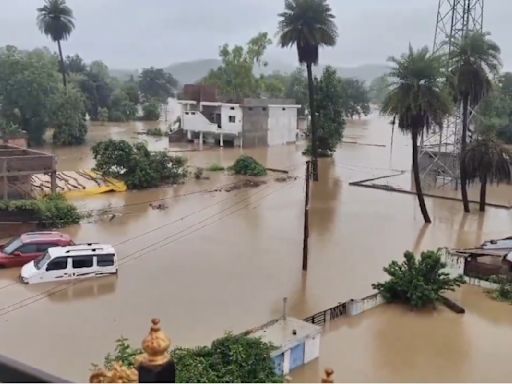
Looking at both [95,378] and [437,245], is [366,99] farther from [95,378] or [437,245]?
[95,378]

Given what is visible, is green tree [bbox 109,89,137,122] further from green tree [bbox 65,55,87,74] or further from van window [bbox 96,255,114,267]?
van window [bbox 96,255,114,267]

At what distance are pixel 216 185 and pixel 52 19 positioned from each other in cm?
3311

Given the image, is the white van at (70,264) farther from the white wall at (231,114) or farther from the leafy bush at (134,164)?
the white wall at (231,114)

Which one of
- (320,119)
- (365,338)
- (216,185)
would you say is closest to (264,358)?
(365,338)

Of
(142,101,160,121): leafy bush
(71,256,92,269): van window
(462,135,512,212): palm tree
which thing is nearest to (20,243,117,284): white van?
(71,256,92,269): van window

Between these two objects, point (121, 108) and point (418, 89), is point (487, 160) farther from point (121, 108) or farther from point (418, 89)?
point (121, 108)

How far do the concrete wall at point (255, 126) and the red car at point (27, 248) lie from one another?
32.2m

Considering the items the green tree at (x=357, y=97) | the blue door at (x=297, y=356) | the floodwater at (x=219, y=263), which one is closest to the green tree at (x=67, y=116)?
the floodwater at (x=219, y=263)

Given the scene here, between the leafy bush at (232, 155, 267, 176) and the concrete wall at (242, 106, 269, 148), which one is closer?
the leafy bush at (232, 155, 267, 176)

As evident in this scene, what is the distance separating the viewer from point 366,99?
325 feet

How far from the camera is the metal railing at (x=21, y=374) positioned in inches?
96.8

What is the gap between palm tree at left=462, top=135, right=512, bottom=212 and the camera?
26.0m

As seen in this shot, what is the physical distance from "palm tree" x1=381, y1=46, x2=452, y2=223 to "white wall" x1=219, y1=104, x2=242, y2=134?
87.5ft

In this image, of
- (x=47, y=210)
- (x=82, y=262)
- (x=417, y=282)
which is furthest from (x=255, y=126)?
(x=417, y=282)
